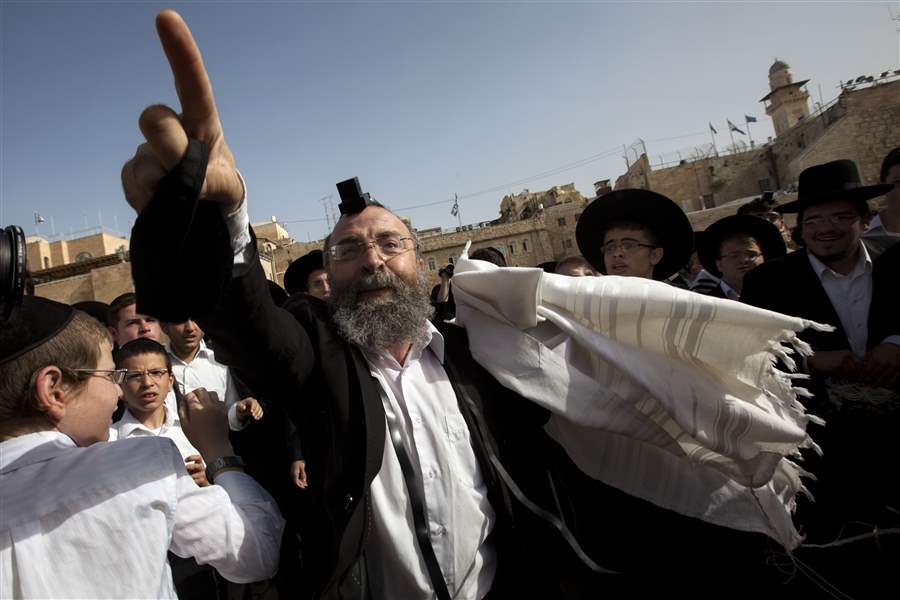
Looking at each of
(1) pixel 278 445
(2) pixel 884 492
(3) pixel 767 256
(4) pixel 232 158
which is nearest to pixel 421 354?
(1) pixel 278 445

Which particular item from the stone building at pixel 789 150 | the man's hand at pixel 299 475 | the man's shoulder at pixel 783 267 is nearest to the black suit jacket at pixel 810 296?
the man's shoulder at pixel 783 267

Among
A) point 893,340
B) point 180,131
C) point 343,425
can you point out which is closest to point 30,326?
point 180,131

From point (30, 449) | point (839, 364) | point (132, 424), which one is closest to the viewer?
point (30, 449)

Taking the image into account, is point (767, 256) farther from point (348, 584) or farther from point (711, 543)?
point (348, 584)

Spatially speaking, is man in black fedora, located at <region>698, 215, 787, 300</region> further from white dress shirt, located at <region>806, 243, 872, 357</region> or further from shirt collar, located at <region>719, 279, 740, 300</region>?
white dress shirt, located at <region>806, 243, 872, 357</region>

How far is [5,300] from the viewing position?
52.9 inches

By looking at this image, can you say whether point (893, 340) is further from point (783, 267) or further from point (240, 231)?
point (240, 231)

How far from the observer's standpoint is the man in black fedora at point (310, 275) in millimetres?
5547

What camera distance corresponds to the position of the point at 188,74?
4.08ft

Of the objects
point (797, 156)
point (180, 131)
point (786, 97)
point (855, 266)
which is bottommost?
point (855, 266)

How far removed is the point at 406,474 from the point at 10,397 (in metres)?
1.23

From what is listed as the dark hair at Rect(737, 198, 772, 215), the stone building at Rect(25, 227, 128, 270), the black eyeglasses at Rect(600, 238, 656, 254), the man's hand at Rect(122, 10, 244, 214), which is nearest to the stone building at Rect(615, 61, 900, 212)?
the dark hair at Rect(737, 198, 772, 215)

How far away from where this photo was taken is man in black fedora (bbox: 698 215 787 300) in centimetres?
470

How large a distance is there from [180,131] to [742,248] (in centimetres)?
472
